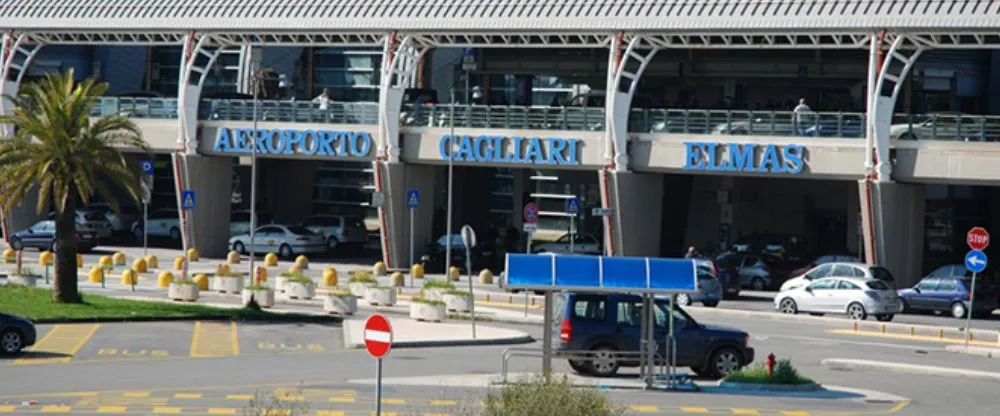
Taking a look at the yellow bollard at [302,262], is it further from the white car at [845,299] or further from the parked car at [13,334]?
the parked car at [13,334]

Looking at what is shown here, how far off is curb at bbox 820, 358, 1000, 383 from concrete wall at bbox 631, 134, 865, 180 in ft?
61.7

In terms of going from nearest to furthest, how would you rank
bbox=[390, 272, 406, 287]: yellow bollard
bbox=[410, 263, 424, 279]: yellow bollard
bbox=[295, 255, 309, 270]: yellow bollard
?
bbox=[390, 272, 406, 287]: yellow bollard, bbox=[410, 263, 424, 279]: yellow bollard, bbox=[295, 255, 309, 270]: yellow bollard

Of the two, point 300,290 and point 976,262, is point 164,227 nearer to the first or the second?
point 300,290

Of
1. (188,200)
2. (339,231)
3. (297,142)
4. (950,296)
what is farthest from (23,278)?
(950,296)

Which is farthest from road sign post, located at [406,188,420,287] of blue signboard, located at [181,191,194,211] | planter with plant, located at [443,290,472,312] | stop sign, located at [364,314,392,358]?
stop sign, located at [364,314,392,358]

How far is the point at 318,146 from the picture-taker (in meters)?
64.4

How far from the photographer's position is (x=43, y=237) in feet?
224

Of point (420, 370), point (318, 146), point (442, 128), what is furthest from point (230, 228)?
point (420, 370)

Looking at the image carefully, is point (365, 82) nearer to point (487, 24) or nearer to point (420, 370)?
point (487, 24)

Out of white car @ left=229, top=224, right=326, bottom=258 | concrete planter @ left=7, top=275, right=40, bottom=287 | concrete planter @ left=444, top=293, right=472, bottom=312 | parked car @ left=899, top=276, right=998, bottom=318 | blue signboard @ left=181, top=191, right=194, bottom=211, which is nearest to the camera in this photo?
concrete planter @ left=444, top=293, right=472, bottom=312

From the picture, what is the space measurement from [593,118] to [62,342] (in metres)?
26.9

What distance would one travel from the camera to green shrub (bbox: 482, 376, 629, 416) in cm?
1964

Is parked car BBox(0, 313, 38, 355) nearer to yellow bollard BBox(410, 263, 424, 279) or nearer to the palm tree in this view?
the palm tree

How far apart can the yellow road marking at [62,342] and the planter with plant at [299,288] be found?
10817mm
